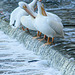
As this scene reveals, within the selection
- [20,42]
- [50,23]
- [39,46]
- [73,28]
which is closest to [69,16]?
[73,28]

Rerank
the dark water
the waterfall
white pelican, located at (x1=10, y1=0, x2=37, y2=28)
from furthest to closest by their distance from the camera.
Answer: white pelican, located at (x1=10, y1=0, x2=37, y2=28)
the dark water
the waterfall

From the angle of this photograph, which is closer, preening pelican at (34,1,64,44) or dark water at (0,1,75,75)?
preening pelican at (34,1,64,44)

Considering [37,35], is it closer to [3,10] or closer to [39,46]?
[39,46]

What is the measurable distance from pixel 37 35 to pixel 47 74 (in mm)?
2039

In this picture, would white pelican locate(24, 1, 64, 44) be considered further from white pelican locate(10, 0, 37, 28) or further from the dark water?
white pelican locate(10, 0, 37, 28)

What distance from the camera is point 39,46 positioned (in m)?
8.29

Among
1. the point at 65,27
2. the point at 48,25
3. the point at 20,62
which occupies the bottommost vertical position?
the point at 20,62

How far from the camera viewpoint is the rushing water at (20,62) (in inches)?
282

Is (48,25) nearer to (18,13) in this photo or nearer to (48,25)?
(48,25)

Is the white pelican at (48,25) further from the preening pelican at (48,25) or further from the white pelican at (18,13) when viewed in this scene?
the white pelican at (18,13)

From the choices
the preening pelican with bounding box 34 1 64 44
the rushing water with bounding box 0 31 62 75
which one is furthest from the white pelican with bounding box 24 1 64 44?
the rushing water with bounding box 0 31 62 75

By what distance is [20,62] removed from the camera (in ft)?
26.1

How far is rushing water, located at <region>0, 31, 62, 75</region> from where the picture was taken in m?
7.16

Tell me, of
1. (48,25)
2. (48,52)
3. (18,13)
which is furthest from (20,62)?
(18,13)
